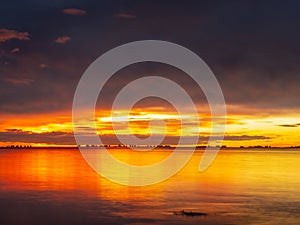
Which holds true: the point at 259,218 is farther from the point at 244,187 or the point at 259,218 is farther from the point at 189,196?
the point at 244,187

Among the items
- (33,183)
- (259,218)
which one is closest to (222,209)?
(259,218)

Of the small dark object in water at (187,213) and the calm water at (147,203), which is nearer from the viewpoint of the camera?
the calm water at (147,203)

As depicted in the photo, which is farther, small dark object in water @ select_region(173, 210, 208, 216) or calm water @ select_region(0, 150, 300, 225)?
small dark object in water @ select_region(173, 210, 208, 216)

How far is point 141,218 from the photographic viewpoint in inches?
1475

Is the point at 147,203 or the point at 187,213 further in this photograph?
the point at 147,203

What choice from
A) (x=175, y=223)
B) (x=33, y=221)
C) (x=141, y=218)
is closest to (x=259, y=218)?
(x=175, y=223)

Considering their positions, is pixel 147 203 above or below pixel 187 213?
above

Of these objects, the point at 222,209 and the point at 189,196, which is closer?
the point at 222,209

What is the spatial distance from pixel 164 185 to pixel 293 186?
60.3ft

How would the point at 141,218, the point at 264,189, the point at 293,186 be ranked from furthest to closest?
the point at 293,186
the point at 264,189
the point at 141,218

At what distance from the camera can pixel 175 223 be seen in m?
35.1

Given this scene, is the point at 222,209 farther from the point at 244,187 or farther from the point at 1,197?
the point at 1,197

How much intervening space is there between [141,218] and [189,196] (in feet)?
51.5

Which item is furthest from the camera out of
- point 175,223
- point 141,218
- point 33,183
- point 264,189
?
point 33,183
